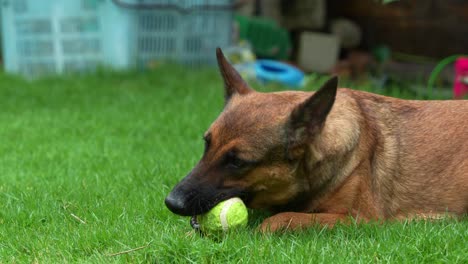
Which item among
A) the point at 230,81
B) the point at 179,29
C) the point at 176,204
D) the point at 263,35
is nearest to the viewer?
the point at 176,204

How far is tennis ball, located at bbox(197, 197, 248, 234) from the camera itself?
12.7ft

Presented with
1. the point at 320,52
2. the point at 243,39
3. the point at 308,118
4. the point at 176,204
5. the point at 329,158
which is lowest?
the point at 320,52

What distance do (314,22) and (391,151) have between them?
7.37 metres

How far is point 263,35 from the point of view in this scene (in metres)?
10.5

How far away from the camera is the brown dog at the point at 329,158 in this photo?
3.93 m

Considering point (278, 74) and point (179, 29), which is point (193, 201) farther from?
point (179, 29)

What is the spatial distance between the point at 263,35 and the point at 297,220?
6.76 metres

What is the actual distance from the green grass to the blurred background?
670mm

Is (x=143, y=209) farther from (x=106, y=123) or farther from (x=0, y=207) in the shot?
(x=106, y=123)

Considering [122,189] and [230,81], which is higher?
[230,81]

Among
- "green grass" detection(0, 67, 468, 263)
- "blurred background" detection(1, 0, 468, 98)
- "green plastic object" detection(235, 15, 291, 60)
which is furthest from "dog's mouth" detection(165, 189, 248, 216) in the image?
"green plastic object" detection(235, 15, 291, 60)

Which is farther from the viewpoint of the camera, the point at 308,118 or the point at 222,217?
the point at 308,118

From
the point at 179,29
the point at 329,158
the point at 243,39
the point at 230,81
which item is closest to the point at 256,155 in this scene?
the point at 329,158

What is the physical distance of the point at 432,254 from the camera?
3.59 metres
